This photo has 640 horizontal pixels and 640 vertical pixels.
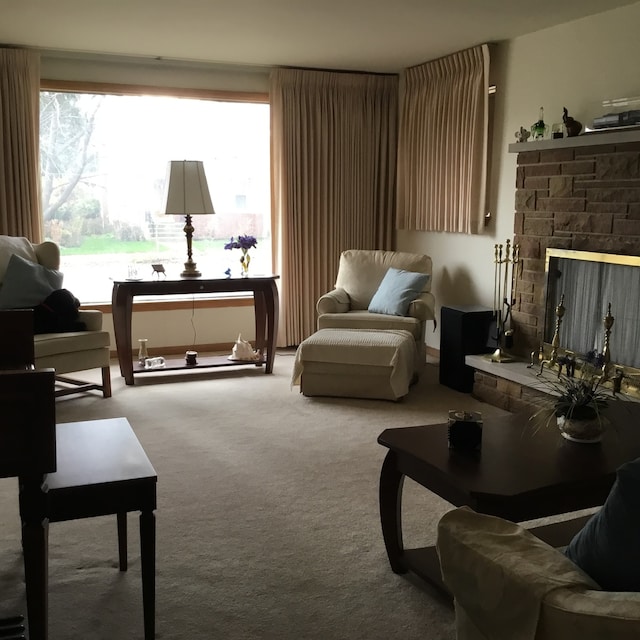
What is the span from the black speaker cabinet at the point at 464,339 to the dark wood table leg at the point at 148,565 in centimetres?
322

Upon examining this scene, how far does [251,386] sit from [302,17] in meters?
2.46

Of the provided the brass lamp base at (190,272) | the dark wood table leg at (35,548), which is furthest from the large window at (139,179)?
the dark wood table leg at (35,548)

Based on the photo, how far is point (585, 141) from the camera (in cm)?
406

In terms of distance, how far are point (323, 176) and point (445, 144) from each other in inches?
44.2

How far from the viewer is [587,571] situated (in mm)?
1427

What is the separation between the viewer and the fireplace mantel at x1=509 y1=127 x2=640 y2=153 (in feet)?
12.3

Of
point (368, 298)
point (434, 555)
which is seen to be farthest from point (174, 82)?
point (434, 555)

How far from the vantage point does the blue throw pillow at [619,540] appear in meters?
1.32

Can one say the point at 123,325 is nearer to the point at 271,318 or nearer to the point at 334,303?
the point at 271,318

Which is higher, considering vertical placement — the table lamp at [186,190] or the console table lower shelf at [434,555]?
the table lamp at [186,190]

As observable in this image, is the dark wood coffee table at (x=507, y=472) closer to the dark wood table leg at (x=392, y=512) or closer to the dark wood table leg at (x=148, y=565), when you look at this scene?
the dark wood table leg at (x=392, y=512)

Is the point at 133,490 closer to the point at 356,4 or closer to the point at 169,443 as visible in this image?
the point at 169,443

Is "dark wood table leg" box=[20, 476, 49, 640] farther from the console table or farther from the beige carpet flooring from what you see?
the console table

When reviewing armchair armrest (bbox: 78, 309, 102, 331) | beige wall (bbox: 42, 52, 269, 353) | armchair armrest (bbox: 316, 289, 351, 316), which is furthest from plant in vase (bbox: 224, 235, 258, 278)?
armchair armrest (bbox: 78, 309, 102, 331)
